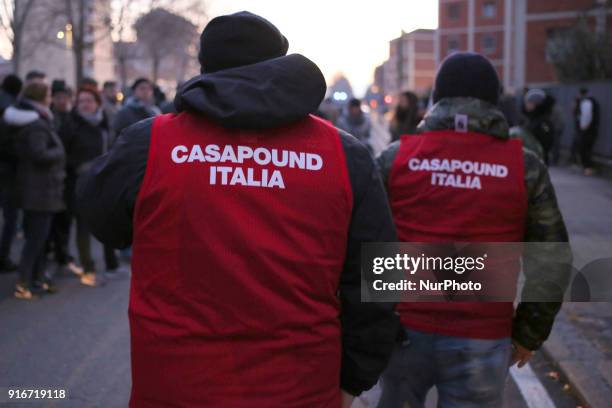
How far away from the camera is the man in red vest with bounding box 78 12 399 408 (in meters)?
1.92

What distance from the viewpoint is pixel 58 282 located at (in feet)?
26.9

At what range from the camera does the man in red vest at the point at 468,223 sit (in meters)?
2.83

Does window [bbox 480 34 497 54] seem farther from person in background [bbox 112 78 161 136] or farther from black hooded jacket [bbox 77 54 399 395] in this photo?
black hooded jacket [bbox 77 54 399 395]

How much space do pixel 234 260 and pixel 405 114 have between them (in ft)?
30.5

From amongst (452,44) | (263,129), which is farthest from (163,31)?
(452,44)

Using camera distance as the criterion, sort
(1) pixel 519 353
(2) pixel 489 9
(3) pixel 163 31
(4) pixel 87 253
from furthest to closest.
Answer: (2) pixel 489 9
(3) pixel 163 31
(4) pixel 87 253
(1) pixel 519 353

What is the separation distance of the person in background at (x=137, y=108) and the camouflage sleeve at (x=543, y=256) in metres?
6.19

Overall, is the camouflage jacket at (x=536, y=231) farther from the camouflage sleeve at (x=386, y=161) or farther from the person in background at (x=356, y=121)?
the person in background at (x=356, y=121)

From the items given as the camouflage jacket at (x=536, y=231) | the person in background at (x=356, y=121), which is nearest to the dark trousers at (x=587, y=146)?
the person in background at (x=356, y=121)

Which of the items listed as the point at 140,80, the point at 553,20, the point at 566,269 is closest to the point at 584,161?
the point at 140,80

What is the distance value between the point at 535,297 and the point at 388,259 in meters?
0.92

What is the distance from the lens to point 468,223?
284cm

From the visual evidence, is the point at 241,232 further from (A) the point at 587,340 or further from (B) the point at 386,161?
(A) the point at 587,340

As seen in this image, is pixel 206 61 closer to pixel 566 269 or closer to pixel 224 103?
pixel 224 103
